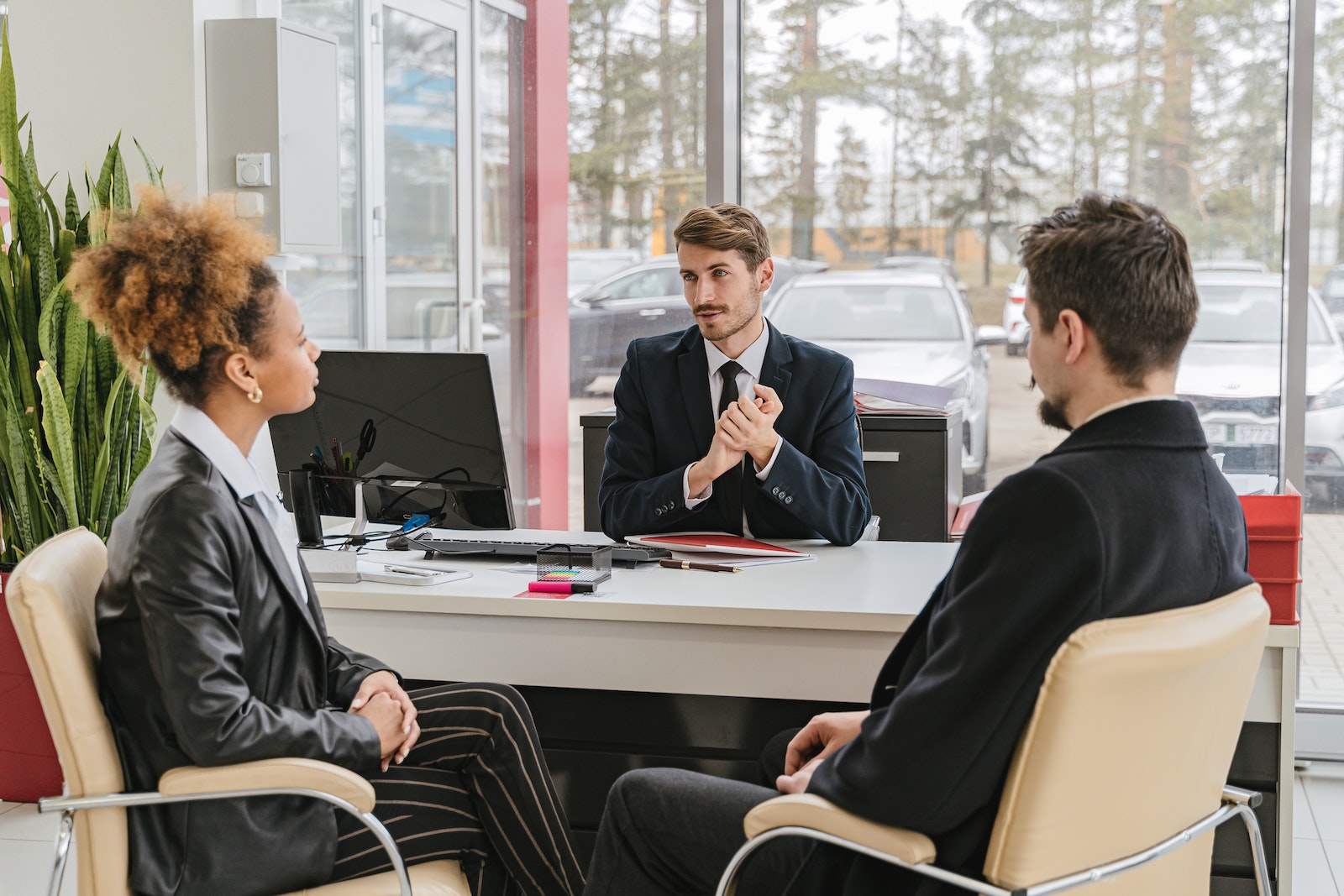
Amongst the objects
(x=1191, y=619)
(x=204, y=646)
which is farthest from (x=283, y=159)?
(x=1191, y=619)

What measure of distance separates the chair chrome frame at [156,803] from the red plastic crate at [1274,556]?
1.51 meters

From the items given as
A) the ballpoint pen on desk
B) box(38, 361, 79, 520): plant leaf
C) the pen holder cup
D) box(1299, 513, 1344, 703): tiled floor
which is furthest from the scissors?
box(1299, 513, 1344, 703): tiled floor

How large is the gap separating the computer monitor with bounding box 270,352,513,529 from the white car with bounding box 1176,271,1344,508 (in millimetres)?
2591

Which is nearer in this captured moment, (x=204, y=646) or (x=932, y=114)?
(x=204, y=646)

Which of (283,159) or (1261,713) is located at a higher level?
(283,159)

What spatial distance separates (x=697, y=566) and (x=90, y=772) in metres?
1.22

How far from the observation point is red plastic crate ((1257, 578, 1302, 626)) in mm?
2104

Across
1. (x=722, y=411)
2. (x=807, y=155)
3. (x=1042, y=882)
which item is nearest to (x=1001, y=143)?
(x=807, y=155)

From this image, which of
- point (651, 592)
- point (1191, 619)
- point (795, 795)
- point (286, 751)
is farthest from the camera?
point (651, 592)

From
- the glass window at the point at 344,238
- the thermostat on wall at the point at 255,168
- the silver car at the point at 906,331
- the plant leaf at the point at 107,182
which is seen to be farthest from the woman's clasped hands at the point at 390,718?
the silver car at the point at 906,331

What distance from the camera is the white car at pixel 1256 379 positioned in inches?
155

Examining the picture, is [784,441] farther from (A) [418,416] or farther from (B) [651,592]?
(A) [418,416]

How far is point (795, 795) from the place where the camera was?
1500mm

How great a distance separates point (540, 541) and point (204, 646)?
1.21 metres
